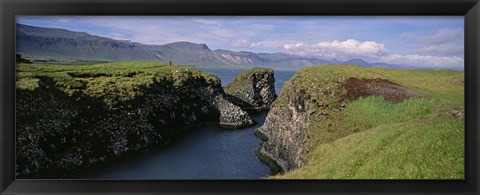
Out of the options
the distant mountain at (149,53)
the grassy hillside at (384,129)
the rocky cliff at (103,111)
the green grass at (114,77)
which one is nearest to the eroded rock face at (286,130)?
the grassy hillside at (384,129)

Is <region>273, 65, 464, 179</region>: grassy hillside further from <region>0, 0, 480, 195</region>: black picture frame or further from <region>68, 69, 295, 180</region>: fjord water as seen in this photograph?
<region>68, 69, 295, 180</region>: fjord water

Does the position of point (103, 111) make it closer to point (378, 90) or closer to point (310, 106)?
point (310, 106)

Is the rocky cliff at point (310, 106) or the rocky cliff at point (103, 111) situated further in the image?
the rocky cliff at point (310, 106)

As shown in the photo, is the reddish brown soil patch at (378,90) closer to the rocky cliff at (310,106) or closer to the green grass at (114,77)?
the rocky cliff at (310,106)

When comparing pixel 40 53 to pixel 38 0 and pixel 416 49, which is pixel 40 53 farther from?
pixel 416 49

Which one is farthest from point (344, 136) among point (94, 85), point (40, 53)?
point (40, 53)

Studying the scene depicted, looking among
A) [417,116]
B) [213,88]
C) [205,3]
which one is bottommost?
[417,116]

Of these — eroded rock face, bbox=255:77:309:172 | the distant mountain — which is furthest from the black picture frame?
eroded rock face, bbox=255:77:309:172

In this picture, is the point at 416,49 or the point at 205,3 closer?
the point at 205,3
